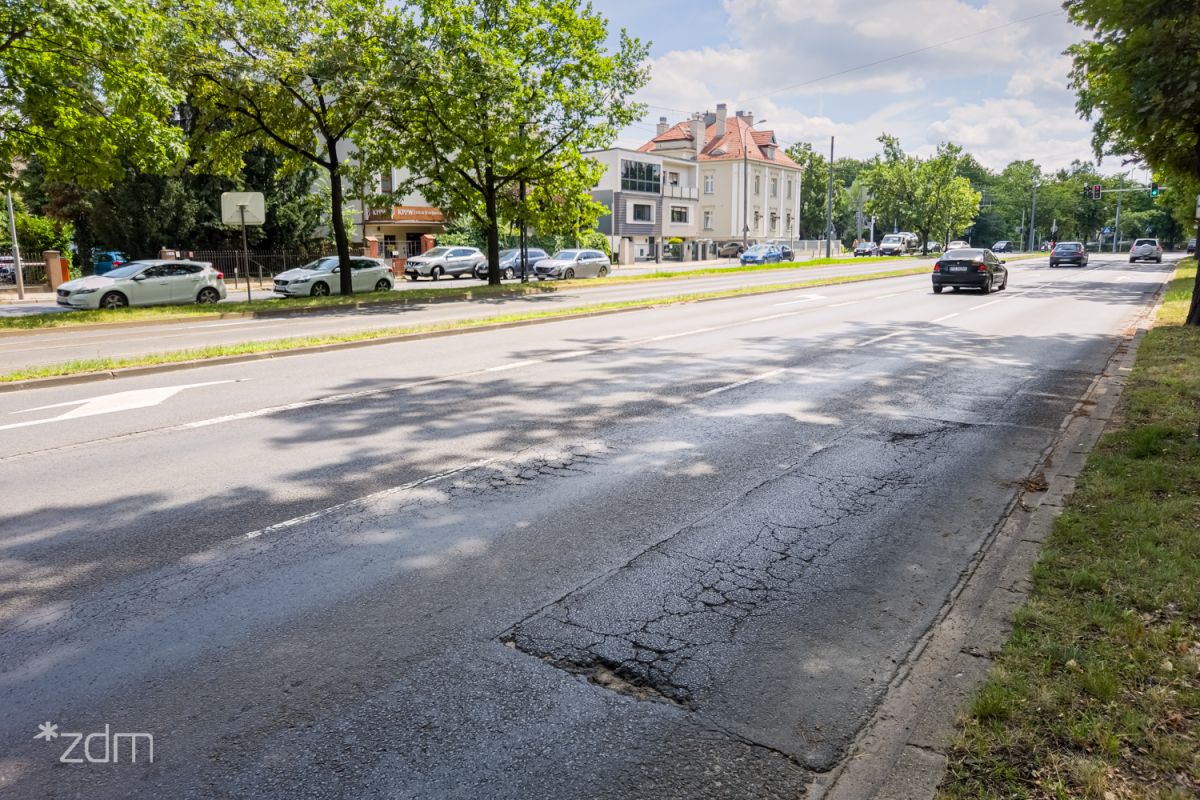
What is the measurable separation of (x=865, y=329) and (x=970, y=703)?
14.9m

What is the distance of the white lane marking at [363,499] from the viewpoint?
17.1ft

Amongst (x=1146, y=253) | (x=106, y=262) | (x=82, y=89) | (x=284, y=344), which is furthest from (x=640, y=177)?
(x=284, y=344)

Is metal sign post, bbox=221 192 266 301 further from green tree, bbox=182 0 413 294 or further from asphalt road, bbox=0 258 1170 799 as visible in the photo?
asphalt road, bbox=0 258 1170 799

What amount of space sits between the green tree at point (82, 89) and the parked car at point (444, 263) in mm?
21049

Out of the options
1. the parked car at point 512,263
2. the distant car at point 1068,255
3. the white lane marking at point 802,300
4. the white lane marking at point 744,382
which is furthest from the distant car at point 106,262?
the distant car at point 1068,255

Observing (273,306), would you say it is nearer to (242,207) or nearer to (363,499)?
(242,207)

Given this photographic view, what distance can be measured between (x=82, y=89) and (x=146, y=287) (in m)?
6.40

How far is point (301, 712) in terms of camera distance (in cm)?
322

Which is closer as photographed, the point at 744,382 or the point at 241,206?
the point at 744,382

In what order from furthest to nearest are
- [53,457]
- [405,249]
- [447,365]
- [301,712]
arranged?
[405,249] → [447,365] → [53,457] → [301,712]

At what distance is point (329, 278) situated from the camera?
28.5m

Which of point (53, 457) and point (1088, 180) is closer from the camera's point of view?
point (53, 457)

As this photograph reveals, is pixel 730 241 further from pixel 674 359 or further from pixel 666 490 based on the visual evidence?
pixel 666 490

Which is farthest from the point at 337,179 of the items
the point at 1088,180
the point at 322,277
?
the point at 1088,180
